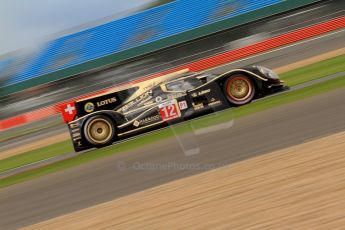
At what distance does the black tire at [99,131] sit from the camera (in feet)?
27.5

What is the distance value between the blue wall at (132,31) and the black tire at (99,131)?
1874 centimetres

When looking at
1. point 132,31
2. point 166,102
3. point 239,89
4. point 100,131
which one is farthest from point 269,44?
point 100,131

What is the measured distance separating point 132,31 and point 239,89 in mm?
21571

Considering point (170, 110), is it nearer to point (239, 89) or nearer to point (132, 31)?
point (239, 89)

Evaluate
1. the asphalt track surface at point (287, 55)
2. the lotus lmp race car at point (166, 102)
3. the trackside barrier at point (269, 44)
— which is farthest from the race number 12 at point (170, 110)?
the trackside barrier at point (269, 44)

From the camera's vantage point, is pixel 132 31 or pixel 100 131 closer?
pixel 100 131

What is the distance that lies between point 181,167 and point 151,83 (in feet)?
13.4

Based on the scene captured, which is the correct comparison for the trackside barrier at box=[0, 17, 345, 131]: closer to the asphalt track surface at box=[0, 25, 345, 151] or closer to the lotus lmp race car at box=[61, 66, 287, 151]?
the asphalt track surface at box=[0, 25, 345, 151]

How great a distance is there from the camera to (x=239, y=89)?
8297 mm

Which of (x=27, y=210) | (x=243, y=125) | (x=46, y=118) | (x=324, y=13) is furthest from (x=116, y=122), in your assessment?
(x=324, y=13)

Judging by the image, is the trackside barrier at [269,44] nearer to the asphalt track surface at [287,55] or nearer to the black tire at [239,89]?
the asphalt track surface at [287,55]

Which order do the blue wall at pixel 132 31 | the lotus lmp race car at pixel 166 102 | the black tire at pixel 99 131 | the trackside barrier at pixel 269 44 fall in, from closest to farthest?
the lotus lmp race car at pixel 166 102 → the black tire at pixel 99 131 → the trackside barrier at pixel 269 44 → the blue wall at pixel 132 31

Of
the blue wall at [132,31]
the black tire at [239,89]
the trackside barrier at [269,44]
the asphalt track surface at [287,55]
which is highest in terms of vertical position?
the blue wall at [132,31]

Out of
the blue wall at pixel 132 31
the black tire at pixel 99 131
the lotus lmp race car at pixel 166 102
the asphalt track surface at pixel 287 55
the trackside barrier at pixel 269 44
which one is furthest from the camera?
Answer: the blue wall at pixel 132 31
